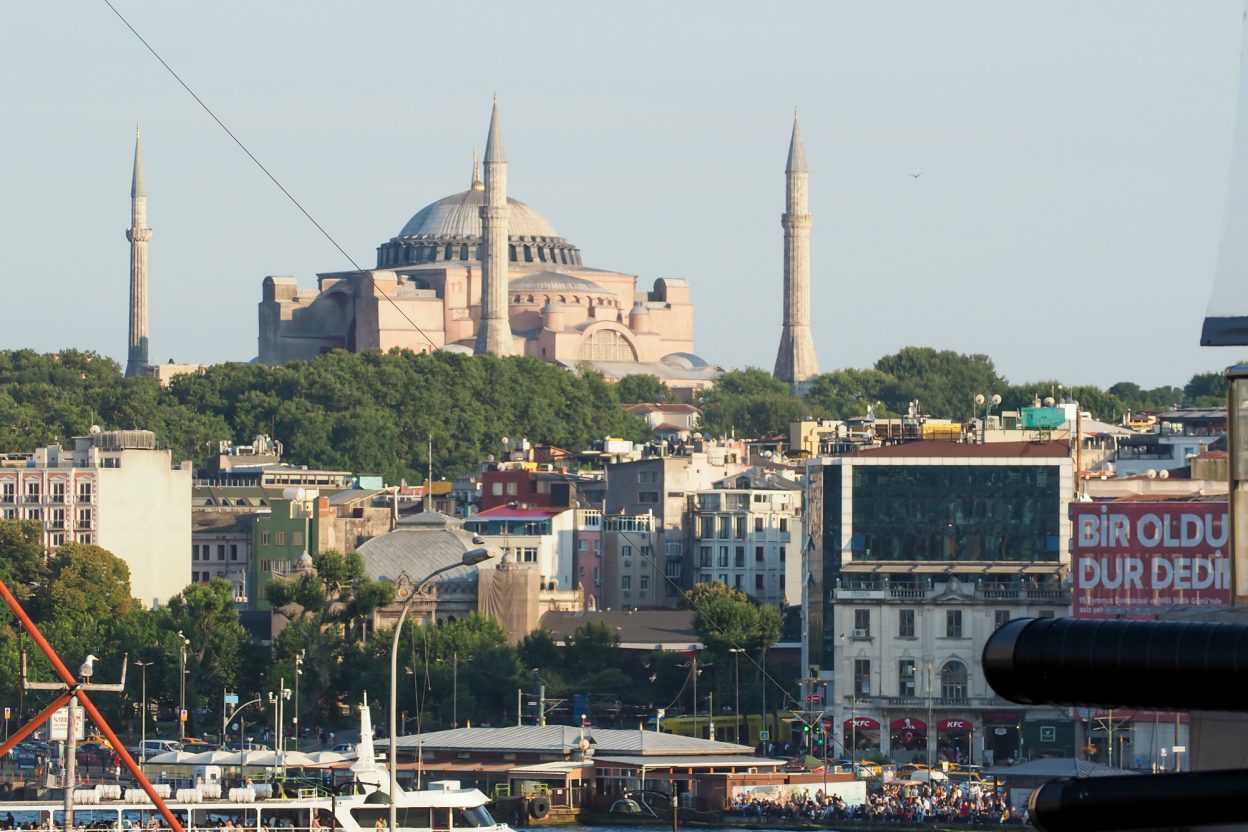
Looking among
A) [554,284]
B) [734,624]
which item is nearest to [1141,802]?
[734,624]

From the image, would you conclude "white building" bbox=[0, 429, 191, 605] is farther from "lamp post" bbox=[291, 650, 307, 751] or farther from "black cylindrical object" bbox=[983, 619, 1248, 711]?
"black cylindrical object" bbox=[983, 619, 1248, 711]

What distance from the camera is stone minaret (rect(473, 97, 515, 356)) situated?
152125mm

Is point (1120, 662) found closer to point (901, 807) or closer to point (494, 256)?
point (901, 807)

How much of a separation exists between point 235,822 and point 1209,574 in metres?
25.1

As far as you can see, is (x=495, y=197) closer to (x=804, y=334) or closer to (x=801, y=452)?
(x=804, y=334)

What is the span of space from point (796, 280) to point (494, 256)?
15240 millimetres

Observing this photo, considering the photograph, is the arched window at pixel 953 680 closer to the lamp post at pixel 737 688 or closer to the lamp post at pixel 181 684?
the lamp post at pixel 737 688

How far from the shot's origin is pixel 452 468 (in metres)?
129

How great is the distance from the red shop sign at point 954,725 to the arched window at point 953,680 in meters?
0.51

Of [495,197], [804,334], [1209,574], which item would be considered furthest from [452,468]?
[1209,574]

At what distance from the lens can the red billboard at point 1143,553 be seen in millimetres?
58594

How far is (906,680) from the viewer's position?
2520 inches

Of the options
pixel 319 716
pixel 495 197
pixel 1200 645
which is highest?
pixel 495 197

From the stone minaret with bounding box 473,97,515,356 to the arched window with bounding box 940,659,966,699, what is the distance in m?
88.1
